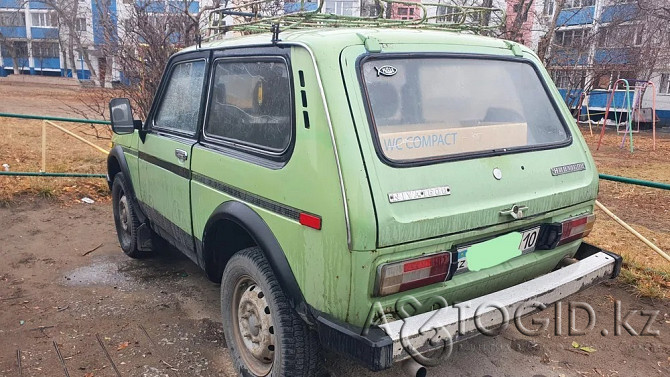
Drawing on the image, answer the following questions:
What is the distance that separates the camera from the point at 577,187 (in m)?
2.85

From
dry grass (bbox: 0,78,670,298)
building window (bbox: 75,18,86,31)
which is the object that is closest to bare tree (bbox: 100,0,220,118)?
dry grass (bbox: 0,78,670,298)

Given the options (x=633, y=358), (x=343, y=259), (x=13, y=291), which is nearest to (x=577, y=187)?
(x=633, y=358)

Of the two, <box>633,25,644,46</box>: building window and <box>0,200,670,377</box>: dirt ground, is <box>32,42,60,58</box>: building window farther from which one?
<box>0,200,670,377</box>: dirt ground

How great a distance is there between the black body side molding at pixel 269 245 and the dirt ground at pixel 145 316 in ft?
2.79

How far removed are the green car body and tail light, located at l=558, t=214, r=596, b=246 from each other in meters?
0.06

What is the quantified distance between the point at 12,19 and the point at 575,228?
210 feet

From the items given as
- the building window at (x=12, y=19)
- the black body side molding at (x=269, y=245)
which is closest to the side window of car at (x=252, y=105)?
the black body side molding at (x=269, y=245)

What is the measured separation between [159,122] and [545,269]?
9.55 ft

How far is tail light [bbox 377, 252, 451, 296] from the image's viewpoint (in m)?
2.16

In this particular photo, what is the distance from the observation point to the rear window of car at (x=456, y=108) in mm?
2414

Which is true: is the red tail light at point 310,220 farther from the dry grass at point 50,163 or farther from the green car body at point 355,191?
the dry grass at point 50,163

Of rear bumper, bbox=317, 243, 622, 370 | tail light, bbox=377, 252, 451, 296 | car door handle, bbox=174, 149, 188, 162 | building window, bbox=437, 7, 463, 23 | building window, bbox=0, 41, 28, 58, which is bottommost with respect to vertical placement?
rear bumper, bbox=317, 243, 622, 370

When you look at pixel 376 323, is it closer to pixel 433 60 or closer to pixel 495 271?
pixel 495 271

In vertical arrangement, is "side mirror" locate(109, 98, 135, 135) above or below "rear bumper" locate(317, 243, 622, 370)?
above
